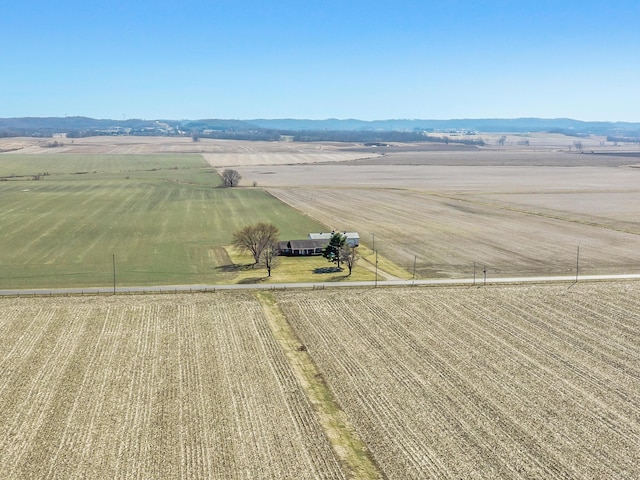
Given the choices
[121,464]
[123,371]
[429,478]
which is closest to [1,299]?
[123,371]

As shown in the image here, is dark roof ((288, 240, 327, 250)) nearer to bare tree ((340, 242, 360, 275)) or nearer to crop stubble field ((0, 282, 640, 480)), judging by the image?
bare tree ((340, 242, 360, 275))

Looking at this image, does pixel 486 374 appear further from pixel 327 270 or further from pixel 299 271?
pixel 299 271

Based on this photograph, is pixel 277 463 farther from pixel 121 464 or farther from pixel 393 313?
pixel 393 313

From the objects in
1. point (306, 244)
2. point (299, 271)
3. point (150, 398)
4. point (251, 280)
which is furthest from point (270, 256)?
point (150, 398)

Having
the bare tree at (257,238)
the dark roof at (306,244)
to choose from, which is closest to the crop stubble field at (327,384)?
the bare tree at (257,238)

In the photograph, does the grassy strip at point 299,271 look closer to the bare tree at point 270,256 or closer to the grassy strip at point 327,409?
the bare tree at point 270,256

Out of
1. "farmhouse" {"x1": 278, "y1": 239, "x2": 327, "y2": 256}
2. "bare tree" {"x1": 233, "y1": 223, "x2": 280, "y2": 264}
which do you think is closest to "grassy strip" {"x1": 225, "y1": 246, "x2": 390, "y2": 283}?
"farmhouse" {"x1": 278, "y1": 239, "x2": 327, "y2": 256}
